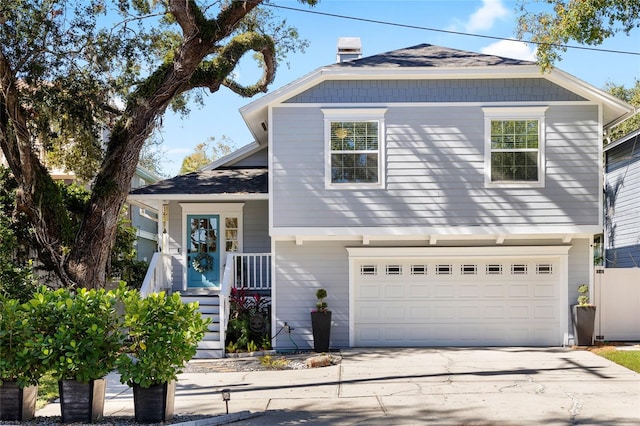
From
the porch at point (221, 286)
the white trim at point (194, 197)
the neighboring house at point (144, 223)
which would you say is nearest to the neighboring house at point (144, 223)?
the neighboring house at point (144, 223)

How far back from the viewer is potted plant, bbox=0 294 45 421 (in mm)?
7953

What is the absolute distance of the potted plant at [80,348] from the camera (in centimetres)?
795

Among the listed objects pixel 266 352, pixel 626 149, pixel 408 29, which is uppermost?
pixel 408 29

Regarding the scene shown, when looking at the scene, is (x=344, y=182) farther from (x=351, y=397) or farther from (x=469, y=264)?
(x=351, y=397)

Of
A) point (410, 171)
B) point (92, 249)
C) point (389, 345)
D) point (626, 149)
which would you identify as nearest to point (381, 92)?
point (410, 171)

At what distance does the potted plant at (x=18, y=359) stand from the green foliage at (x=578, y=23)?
10.6 m

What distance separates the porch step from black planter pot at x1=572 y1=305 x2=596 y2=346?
24.3 ft

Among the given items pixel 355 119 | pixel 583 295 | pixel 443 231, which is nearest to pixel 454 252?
pixel 443 231

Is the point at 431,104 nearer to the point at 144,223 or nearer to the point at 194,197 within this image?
the point at 194,197

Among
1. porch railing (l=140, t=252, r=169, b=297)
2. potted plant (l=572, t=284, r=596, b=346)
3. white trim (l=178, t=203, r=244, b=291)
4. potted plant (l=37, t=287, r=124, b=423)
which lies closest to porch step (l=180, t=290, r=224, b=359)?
porch railing (l=140, t=252, r=169, b=297)

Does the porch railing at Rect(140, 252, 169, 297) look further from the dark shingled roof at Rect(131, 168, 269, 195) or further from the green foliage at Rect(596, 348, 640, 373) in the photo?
the green foliage at Rect(596, 348, 640, 373)

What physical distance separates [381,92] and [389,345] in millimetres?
5412

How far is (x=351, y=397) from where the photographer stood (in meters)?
10.4

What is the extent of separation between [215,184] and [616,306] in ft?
30.5
